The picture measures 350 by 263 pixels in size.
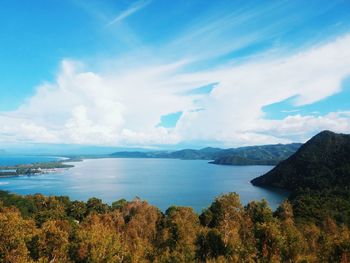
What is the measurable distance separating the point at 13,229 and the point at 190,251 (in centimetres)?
1424

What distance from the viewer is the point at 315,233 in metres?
40.9

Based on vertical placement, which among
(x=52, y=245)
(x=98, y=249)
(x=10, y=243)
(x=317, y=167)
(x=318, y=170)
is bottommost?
(x=318, y=170)

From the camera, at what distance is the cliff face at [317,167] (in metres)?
139

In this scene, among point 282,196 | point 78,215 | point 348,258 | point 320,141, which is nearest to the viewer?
point 348,258

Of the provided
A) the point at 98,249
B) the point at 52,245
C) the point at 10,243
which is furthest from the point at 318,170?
the point at 10,243

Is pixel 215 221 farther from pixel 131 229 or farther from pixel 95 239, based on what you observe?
pixel 95 239

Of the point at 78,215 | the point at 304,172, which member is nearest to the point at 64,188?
the point at 78,215

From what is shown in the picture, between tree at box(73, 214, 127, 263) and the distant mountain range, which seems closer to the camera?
tree at box(73, 214, 127, 263)

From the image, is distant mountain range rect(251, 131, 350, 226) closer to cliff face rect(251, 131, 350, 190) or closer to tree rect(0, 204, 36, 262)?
cliff face rect(251, 131, 350, 190)

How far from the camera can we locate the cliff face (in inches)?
5467

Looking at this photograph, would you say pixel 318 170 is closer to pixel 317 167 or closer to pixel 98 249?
pixel 317 167

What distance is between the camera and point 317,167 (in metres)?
155

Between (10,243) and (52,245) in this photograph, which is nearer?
(10,243)

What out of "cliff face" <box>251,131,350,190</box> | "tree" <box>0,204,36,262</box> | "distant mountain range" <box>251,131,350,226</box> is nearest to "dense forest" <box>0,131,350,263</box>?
"tree" <box>0,204,36,262</box>
